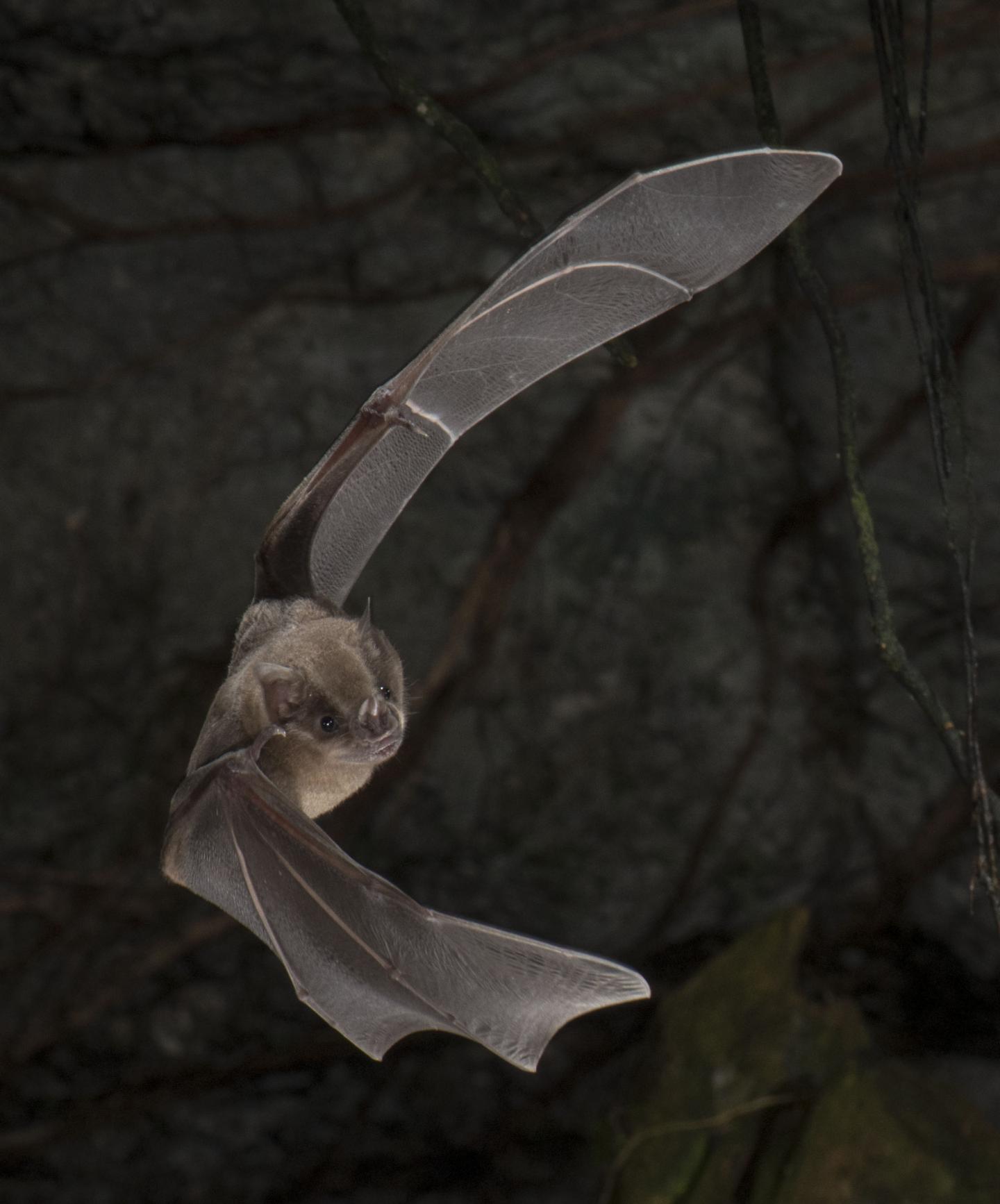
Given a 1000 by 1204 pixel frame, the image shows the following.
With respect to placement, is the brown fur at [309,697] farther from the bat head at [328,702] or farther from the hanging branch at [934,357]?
the hanging branch at [934,357]

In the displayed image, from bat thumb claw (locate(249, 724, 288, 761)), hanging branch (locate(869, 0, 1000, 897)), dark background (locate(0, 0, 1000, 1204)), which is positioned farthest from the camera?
dark background (locate(0, 0, 1000, 1204))

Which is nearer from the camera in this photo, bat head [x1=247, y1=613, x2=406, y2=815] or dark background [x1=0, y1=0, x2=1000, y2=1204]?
bat head [x1=247, y1=613, x2=406, y2=815]

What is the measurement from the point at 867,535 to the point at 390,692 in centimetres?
53

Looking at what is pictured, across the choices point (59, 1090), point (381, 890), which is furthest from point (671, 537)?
point (59, 1090)

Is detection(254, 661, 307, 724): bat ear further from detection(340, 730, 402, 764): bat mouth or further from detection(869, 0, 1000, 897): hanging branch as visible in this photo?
detection(869, 0, 1000, 897): hanging branch

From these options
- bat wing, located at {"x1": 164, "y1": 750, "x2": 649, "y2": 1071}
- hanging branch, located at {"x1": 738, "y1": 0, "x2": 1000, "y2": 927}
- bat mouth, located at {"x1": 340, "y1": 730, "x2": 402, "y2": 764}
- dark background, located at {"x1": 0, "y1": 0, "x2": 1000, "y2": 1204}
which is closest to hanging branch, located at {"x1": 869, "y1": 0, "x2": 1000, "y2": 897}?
hanging branch, located at {"x1": 738, "y1": 0, "x2": 1000, "y2": 927}

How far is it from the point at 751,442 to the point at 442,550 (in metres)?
0.77

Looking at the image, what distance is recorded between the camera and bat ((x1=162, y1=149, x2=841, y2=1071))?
1.20 metres

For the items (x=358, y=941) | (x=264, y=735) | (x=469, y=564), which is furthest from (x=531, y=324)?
(x=469, y=564)

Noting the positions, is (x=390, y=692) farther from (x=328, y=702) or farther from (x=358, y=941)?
(x=358, y=941)

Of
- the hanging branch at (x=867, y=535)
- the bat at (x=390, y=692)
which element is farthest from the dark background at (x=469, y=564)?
the hanging branch at (x=867, y=535)

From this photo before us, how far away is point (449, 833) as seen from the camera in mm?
2904

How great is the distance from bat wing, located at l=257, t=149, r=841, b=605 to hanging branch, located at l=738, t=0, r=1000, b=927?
0.21 ft

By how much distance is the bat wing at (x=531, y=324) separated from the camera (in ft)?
3.99
